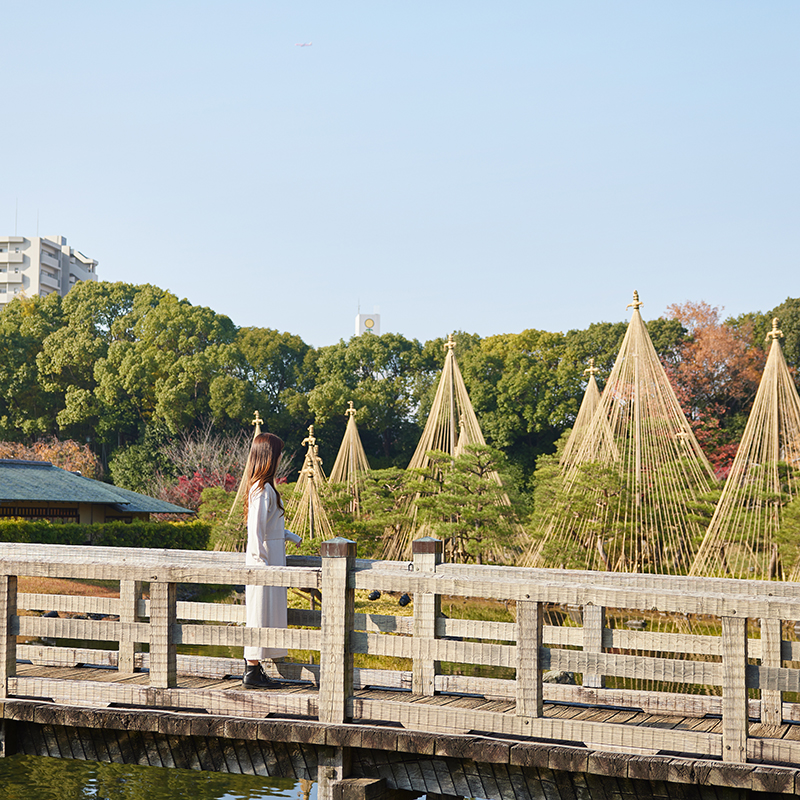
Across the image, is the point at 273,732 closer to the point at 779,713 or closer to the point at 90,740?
the point at 90,740

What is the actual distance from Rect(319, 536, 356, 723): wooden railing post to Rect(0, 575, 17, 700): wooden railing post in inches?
58.7

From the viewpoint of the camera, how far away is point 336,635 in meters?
3.95

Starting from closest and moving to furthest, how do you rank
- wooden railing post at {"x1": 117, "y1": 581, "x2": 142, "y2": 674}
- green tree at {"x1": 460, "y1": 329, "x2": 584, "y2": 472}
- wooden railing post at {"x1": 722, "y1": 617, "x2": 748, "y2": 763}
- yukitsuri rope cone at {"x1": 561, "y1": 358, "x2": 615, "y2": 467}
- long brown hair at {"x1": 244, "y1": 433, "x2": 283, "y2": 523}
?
wooden railing post at {"x1": 722, "y1": 617, "x2": 748, "y2": 763}, wooden railing post at {"x1": 117, "y1": 581, "x2": 142, "y2": 674}, long brown hair at {"x1": 244, "y1": 433, "x2": 283, "y2": 523}, yukitsuri rope cone at {"x1": 561, "y1": 358, "x2": 615, "y2": 467}, green tree at {"x1": 460, "y1": 329, "x2": 584, "y2": 472}

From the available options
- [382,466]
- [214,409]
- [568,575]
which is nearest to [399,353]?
[382,466]

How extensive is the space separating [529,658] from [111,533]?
18255 millimetres

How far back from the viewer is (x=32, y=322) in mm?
36844

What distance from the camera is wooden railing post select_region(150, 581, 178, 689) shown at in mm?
4113

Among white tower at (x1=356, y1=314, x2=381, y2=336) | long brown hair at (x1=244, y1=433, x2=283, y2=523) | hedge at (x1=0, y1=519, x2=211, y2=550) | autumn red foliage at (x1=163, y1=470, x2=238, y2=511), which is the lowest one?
hedge at (x1=0, y1=519, x2=211, y2=550)

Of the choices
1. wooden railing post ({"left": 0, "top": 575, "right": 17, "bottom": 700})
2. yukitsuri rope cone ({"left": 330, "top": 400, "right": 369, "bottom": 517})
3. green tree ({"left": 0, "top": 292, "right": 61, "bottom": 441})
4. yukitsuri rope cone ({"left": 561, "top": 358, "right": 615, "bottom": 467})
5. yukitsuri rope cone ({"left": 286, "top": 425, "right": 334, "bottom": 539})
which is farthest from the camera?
green tree ({"left": 0, "top": 292, "right": 61, "bottom": 441})

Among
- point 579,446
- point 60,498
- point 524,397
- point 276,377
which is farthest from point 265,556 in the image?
point 276,377

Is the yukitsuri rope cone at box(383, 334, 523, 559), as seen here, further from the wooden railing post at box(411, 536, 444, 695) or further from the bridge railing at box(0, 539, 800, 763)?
the bridge railing at box(0, 539, 800, 763)

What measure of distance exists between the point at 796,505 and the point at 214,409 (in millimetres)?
22023

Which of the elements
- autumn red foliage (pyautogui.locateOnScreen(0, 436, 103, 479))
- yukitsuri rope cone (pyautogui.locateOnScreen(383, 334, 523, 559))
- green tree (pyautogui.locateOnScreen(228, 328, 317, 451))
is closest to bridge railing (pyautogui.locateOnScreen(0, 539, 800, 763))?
yukitsuri rope cone (pyautogui.locateOnScreen(383, 334, 523, 559))

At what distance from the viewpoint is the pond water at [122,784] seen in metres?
6.84
